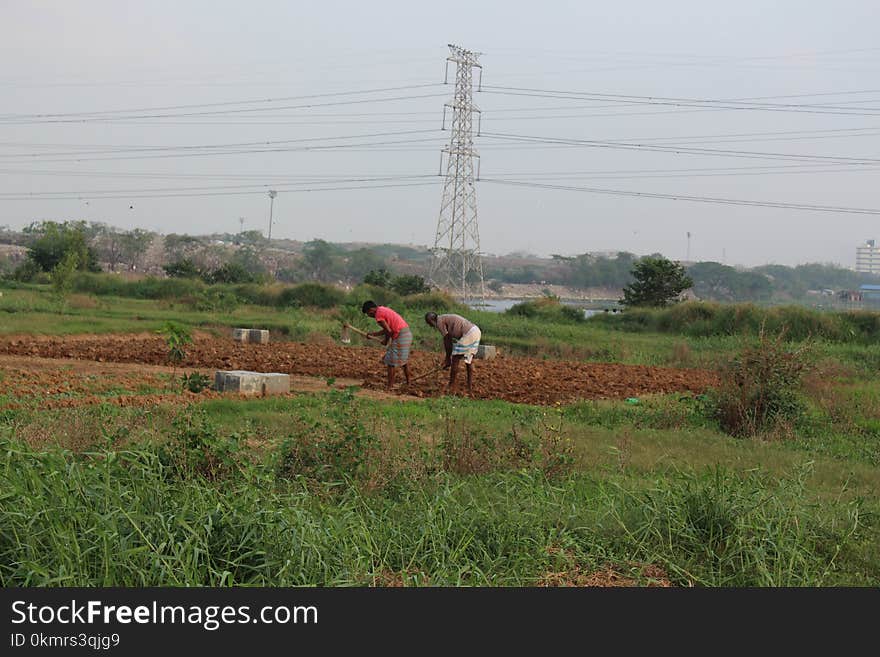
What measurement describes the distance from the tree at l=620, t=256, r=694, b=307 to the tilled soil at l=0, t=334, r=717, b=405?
68.0 ft

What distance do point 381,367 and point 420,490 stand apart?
957cm

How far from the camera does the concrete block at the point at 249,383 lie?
40.0 feet

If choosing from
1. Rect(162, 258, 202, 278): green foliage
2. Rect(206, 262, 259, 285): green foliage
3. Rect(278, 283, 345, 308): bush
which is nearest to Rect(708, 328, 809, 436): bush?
Rect(278, 283, 345, 308): bush

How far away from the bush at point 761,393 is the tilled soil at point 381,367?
2344 mm

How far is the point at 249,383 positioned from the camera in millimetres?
12227

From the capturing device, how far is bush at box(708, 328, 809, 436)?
35.1 ft

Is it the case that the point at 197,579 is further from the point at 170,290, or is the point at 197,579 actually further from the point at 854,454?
the point at 170,290

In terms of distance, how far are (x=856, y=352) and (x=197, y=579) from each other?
2104cm

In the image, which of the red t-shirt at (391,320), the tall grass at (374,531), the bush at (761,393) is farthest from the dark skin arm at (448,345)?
the tall grass at (374,531)

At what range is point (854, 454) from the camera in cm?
929

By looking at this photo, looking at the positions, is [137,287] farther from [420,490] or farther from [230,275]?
[420,490]

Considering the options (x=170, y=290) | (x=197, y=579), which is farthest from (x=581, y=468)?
(x=170, y=290)

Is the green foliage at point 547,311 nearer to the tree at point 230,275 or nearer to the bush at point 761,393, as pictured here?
the tree at point 230,275

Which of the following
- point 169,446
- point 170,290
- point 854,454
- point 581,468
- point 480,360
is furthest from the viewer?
point 170,290
